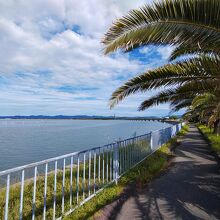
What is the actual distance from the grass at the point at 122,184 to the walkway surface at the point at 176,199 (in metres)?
0.22

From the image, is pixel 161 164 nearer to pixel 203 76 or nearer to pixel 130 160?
pixel 130 160

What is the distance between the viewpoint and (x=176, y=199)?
6.17m

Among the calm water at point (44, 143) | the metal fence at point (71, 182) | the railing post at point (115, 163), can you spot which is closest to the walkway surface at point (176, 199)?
the railing post at point (115, 163)

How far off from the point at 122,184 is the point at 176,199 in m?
1.43

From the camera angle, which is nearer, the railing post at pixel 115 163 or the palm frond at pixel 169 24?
the palm frond at pixel 169 24

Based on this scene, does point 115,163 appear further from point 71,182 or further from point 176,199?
point 71,182

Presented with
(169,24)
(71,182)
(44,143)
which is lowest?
(44,143)

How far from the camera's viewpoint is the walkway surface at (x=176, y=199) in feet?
17.1

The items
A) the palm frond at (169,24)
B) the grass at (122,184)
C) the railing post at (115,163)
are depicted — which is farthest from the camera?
the railing post at (115,163)

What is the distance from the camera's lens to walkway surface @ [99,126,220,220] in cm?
523

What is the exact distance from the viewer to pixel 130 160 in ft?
28.9

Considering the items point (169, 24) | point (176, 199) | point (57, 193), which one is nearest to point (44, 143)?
point (57, 193)

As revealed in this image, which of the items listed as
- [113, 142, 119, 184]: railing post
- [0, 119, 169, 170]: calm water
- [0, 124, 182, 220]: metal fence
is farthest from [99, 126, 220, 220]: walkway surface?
[0, 119, 169, 170]: calm water

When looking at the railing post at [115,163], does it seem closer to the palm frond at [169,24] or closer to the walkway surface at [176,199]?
the walkway surface at [176,199]
